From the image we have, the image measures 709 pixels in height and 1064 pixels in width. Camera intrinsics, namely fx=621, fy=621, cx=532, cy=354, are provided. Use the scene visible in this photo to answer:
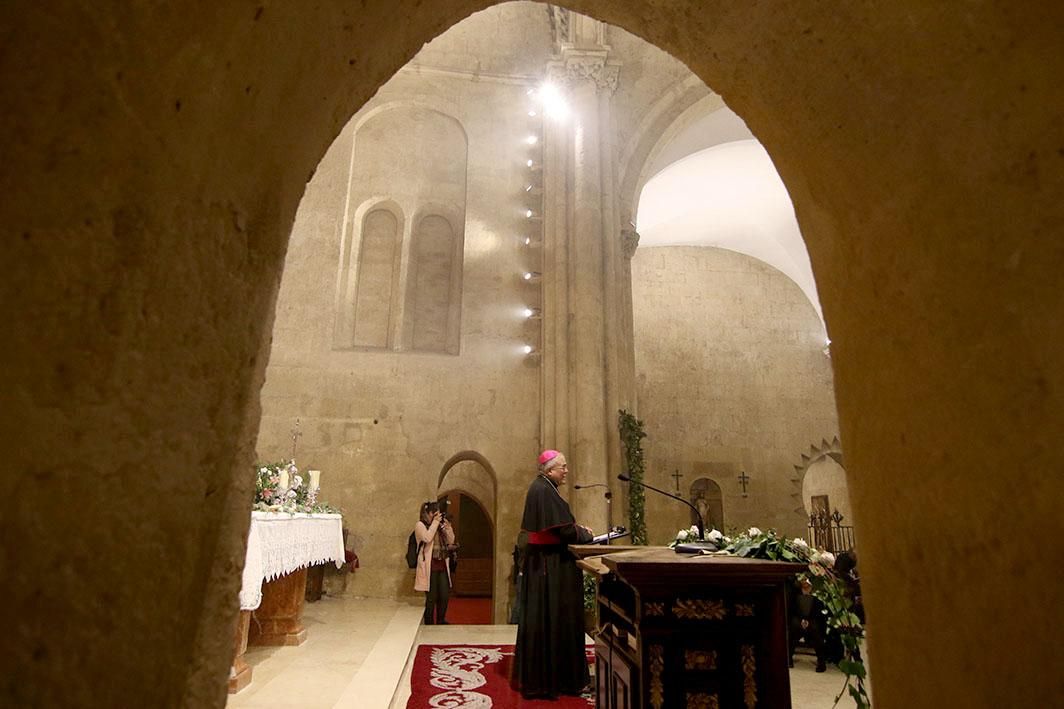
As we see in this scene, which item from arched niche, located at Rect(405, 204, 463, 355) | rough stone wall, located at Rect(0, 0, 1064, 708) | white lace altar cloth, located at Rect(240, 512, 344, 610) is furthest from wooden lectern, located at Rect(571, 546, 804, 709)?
arched niche, located at Rect(405, 204, 463, 355)

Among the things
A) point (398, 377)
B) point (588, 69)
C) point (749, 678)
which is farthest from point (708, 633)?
point (588, 69)

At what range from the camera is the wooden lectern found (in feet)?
9.27

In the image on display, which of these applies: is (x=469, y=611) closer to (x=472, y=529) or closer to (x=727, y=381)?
(x=472, y=529)

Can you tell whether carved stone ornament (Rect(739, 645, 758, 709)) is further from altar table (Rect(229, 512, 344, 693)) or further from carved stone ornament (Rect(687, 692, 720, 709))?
altar table (Rect(229, 512, 344, 693))

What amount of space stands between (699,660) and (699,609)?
0.73 feet

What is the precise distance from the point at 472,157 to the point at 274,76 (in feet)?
36.0

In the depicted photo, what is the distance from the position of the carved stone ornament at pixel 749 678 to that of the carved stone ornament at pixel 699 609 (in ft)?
0.67

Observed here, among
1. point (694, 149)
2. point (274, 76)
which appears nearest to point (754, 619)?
point (274, 76)

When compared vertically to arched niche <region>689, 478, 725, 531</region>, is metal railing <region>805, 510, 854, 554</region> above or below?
below

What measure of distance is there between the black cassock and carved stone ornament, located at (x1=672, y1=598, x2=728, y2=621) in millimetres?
2175

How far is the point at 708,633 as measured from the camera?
9.58ft

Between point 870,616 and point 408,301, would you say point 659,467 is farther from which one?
point 870,616

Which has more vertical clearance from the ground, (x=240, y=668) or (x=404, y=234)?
(x=404, y=234)

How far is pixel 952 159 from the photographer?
4.20ft
